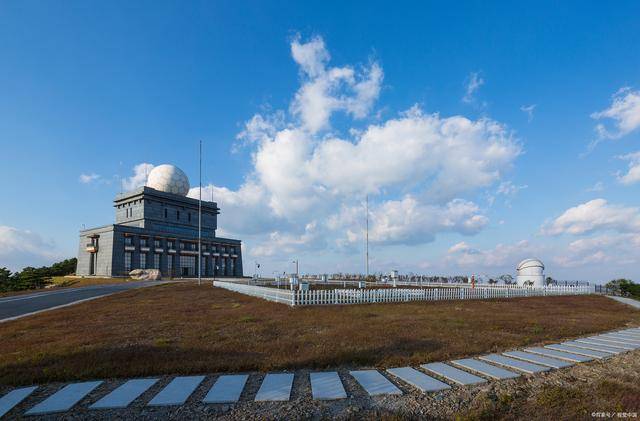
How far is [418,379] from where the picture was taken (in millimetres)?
5266

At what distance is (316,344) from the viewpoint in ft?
24.7

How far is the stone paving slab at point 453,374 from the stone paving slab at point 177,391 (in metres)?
3.99

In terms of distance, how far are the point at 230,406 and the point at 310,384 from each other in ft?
4.29

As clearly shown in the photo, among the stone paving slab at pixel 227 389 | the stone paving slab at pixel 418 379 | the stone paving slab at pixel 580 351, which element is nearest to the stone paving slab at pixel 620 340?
the stone paving slab at pixel 580 351

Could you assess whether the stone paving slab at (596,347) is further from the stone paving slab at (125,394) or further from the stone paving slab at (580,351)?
the stone paving slab at (125,394)

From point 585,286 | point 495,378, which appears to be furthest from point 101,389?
point 585,286

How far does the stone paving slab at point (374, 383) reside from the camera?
473 cm

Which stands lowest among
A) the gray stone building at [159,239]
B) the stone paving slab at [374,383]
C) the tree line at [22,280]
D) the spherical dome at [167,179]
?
the tree line at [22,280]

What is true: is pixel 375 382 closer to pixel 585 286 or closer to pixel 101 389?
pixel 101 389

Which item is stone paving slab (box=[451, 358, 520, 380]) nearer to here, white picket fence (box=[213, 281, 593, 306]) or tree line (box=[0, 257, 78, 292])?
white picket fence (box=[213, 281, 593, 306])

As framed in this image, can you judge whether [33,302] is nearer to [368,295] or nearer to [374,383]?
[368,295]

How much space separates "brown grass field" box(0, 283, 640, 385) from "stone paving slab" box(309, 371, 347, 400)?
0.65 m

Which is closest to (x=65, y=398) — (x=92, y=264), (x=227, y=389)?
(x=227, y=389)

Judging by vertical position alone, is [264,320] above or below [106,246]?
below
